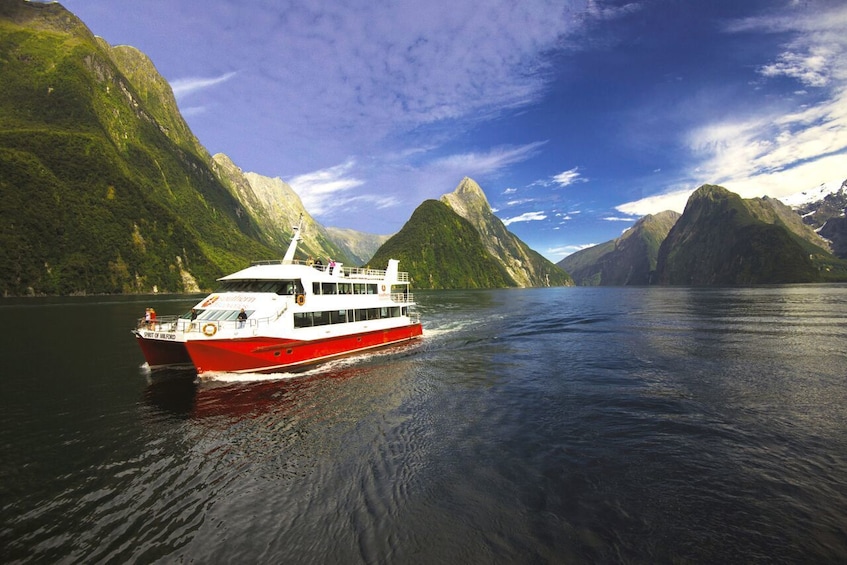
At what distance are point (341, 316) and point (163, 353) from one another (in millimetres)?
14363

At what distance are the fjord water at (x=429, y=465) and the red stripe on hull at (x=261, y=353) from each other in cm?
122

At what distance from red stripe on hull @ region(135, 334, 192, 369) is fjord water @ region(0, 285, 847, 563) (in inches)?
62.6

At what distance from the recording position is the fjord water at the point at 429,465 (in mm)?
9875

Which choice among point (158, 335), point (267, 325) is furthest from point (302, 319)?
point (158, 335)

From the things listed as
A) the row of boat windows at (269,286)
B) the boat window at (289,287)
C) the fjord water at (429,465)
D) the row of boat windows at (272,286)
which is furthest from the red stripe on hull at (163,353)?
the boat window at (289,287)

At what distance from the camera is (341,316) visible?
35.1 m

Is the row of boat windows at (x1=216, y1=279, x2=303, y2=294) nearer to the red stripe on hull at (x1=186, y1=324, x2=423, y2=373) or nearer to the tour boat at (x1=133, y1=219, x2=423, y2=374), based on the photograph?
the tour boat at (x1=133, y1=219, x2=423, y2=374)

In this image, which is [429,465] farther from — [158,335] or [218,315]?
[158,335]

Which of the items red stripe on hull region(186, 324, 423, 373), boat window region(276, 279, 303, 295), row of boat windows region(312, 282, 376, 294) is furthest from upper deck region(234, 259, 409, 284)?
red stripe on hull region(186, 324, 423, 373)

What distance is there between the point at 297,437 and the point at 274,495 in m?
5.04

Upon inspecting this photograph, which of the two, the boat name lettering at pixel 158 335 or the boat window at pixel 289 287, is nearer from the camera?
the boat name lettering at pixel 158 335

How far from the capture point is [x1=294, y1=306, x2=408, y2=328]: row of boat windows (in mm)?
31095

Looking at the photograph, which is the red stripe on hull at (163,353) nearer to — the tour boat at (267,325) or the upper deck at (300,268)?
the tour boat at (267,325)

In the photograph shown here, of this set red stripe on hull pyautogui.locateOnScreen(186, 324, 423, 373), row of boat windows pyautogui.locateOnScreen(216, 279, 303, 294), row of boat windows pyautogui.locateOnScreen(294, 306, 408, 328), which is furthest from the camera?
row of boat windows pyautogui.locateOnScreen(294, 306, 408, 328)
